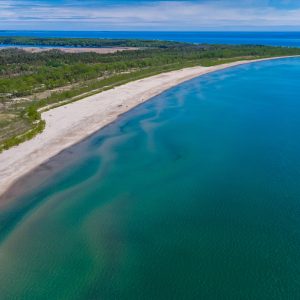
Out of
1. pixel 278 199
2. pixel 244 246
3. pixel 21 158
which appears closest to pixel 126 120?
pixel 21 158

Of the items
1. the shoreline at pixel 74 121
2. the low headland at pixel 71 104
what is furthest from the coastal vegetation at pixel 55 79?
the shoreline at pixel 74 121

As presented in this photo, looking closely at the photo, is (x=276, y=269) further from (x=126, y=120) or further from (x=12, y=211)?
(x=126, y=120)

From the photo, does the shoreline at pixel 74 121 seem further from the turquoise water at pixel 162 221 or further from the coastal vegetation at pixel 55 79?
the turquoise water at pixel 162 221

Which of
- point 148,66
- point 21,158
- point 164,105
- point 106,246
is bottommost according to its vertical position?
point 148,66

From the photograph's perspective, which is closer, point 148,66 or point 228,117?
point 228,117

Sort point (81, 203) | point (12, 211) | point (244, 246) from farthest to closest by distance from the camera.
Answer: point (81, 203) < point (12, 211) < point (244, 246)

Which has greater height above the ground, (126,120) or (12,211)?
(12,211)
